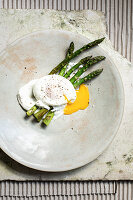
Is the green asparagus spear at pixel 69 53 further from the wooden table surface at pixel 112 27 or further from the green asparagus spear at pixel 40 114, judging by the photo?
the wooden table surface at pixel 112 27

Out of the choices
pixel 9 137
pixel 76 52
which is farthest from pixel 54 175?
pixel 76 52

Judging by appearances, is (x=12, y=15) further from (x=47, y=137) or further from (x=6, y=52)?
(x=47, y=137)

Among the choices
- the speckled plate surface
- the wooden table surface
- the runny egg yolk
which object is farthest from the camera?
the wooden table surface

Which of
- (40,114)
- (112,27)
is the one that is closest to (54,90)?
(40,114)

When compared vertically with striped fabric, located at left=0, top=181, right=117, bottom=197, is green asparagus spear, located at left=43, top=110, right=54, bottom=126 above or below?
above

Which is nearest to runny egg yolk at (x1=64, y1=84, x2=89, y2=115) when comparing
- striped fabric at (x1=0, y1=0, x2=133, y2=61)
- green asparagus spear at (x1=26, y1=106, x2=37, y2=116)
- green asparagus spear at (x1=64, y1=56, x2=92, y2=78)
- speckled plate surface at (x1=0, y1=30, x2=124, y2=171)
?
Answer: speckled plate surface at (x1=0, y1=30, x2=124, y2=171)

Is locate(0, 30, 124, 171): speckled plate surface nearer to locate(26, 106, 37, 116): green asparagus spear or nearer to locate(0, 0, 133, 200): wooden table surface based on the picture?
locate(26, 106, 37, 116): green asparagus spear

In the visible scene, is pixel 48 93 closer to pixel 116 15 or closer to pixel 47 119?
pixel 47 119
